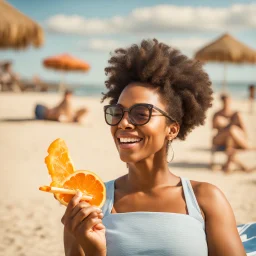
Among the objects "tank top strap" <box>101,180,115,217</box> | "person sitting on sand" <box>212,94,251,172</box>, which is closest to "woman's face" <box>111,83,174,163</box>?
"tank top strap" <box>101,180,115,217</box>

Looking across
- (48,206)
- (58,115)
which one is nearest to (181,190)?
(48,206)

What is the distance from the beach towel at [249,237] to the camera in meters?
2.34

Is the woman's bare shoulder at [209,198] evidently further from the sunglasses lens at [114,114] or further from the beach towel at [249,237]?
the beach towel at [249,237]

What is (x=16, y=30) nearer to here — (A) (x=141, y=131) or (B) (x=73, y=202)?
(A) (x=141, y=131)

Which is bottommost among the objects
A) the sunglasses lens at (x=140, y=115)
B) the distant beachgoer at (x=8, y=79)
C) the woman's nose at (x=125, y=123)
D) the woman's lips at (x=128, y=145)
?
the woman's lips at (x=128, y=145)

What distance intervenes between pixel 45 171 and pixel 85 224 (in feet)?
20.1

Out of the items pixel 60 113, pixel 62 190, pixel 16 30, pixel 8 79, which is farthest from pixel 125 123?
pixel 8 79

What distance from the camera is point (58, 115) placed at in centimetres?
1316

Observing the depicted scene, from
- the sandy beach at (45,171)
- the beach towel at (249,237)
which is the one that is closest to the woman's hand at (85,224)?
the beach towel at (249,237)

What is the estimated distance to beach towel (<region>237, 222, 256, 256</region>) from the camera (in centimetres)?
234

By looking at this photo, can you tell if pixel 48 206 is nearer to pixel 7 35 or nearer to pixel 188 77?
pixel 188 77

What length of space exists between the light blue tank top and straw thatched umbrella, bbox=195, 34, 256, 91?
21787mm

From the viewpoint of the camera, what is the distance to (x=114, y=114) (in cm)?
190

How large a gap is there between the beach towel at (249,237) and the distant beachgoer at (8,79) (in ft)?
69.7
